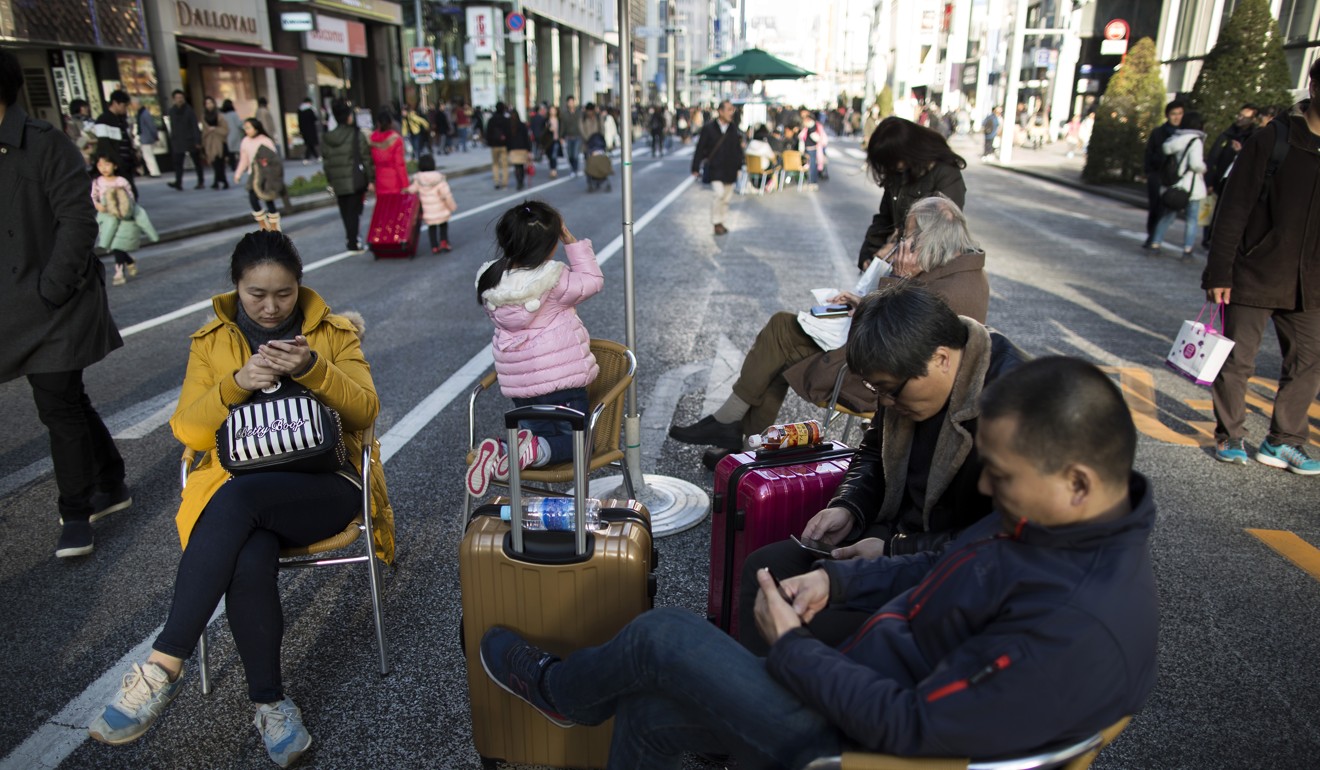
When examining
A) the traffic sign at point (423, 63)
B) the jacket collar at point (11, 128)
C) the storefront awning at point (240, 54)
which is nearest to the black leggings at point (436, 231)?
the jacket collar at point (11, 128)

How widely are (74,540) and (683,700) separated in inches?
119

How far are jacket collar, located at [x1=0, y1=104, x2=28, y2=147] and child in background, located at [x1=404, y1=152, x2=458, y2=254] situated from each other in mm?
7335

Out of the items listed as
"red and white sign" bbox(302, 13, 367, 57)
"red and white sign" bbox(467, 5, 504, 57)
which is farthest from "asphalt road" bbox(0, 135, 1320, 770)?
"red and white sign" bbox(467, 5, 504, 57)

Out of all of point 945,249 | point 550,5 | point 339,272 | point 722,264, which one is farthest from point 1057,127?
point 945,249

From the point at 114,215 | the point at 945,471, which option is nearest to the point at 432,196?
the point at 114,215

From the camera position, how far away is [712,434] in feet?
14.3

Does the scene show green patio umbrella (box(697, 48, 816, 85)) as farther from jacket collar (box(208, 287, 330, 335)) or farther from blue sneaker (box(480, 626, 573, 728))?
blue sneaker (box(480, 626, 573, 728))

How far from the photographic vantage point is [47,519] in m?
3.96

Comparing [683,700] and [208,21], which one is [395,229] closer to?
[683,700]

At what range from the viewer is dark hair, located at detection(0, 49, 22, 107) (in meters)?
3.37

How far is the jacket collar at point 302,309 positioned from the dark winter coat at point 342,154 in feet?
27.8

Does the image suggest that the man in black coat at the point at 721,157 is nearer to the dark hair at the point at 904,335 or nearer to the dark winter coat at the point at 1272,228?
the dark winter coat at the point at 1272,228

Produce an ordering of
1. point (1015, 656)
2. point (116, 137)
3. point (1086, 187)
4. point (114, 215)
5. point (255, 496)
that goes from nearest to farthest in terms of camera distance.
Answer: point (1015, 656), point (255, 496), point (114, 215), point (116, 137), point (1086, 187)

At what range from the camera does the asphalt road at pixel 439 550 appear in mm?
2611
